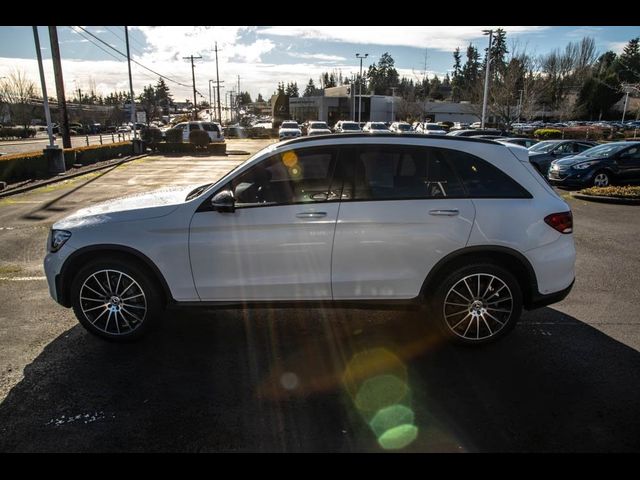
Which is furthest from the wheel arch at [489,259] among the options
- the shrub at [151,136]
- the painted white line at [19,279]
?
the shrub at [151,136]

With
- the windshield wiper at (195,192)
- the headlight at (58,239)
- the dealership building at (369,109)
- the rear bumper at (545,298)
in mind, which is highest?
the dealership building at (369,109)

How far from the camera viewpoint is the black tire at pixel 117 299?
13.2 ft

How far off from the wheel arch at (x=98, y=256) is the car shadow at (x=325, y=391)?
515 millimetres

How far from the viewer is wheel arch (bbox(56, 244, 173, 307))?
3.98 metres

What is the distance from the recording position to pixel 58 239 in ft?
13.4

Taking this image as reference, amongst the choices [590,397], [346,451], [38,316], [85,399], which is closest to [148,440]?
[85,399]

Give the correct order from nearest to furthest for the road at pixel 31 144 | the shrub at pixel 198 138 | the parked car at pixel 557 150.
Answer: the parked car at pixel 557 150, the shrub at pixel 198 138, the road at pixel 31 144

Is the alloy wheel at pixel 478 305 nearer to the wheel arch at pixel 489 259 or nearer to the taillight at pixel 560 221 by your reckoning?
the wheel arch at pixel 489 259

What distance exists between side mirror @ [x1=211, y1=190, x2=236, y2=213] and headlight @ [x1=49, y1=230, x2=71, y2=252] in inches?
54.6

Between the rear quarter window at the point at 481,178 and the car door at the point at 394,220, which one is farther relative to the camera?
the rear quarter window at the point at 481,178

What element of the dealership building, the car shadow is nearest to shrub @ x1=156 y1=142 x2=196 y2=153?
the car shadow

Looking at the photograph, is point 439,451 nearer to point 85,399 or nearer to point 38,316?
point 85,399

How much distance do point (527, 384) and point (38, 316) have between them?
479 centimetres
